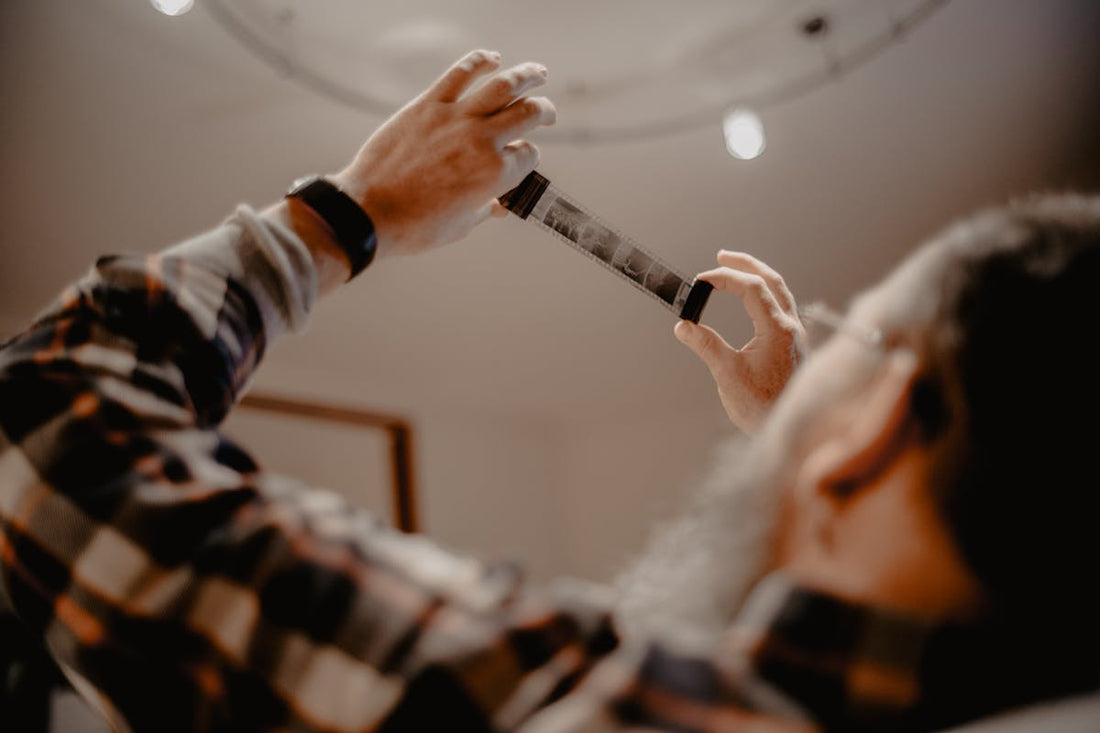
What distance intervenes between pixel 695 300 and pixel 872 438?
418mm

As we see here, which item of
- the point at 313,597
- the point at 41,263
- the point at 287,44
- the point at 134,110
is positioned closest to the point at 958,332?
the point at 313,597

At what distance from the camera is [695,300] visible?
→ 771mm

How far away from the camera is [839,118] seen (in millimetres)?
1732

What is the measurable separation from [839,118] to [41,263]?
2.23 metres

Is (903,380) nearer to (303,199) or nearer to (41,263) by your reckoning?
(303,199)

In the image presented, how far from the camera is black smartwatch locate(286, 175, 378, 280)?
51 centimetres

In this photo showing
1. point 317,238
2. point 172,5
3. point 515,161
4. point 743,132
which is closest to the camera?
point 317,238

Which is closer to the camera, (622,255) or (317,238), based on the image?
(317,238)

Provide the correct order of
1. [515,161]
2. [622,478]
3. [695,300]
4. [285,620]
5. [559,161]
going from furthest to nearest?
[622,478] → [559,161] → [695,300] → [515,161] → [285,620]

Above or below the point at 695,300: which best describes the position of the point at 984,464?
below

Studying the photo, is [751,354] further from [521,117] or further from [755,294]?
[521,117]

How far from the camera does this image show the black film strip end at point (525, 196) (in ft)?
2.35

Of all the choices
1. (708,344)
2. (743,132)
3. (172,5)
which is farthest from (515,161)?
(743,132)

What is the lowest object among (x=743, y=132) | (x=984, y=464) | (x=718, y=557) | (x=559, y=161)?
(x=718, y=557)
